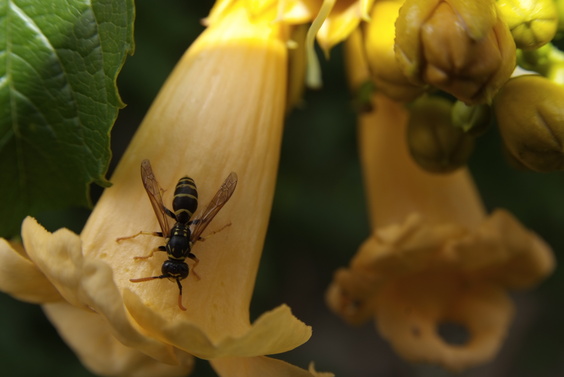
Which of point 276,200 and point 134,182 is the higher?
point 134,182

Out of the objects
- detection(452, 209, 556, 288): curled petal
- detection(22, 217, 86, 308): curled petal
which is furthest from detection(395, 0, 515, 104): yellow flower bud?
detection(452, 209, 556, 288): curled petal

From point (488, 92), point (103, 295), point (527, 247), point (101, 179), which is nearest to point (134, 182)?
point (101, 179)

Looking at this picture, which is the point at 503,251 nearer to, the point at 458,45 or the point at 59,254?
the point at 458,45

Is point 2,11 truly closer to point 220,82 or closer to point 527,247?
point 220,82

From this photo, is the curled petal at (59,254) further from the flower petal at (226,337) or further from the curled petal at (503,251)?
the curled petal at (503,251)

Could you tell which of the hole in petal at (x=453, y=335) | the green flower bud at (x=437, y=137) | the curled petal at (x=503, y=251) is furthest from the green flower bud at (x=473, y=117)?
the hole in petal at (x=453, y=335)

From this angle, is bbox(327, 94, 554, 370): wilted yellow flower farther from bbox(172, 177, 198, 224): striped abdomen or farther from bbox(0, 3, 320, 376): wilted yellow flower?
bbox(172, 177, 198, 224): striped abdomen

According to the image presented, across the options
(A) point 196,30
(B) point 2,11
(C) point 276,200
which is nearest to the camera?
(B) point 2,11
